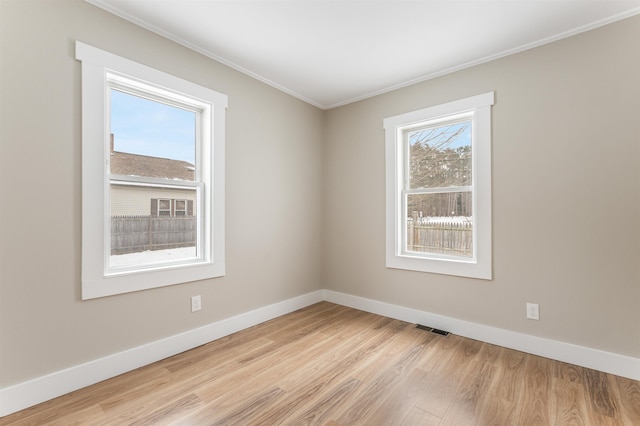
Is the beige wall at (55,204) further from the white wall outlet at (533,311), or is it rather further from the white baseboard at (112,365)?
the white wall outlet at (533,311)

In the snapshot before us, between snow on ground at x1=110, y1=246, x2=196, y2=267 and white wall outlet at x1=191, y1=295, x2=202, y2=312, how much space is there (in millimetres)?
362

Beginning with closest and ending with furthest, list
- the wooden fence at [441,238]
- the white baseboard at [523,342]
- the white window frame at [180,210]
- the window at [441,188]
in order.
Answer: the white baseboard at [523,342] < the white window frame at [180,210] < the window at [441,188] < the wooden fence at [441,238]

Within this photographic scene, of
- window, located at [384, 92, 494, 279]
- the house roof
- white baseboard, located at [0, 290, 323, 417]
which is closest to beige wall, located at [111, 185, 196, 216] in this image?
the house roof

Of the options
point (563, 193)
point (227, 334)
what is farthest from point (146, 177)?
point (563, 193)

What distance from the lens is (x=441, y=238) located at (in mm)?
3047

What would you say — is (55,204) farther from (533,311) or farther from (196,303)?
(533,311)

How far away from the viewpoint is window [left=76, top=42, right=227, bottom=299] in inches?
77.7

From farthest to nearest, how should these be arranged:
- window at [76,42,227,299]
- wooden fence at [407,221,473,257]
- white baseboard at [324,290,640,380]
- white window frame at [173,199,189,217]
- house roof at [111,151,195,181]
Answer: wooden fence at [407,221,473,257] → white window frame at [173,199,189,217] → house roof at [111,151,195,181] → white baseboard at [324,290,640,380] → window at [76,42,227,299]

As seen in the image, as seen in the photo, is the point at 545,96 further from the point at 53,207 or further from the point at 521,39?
the point at 53,207

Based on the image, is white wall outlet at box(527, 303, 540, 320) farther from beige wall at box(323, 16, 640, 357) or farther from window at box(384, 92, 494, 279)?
window at box(384, 92, 494, 279)

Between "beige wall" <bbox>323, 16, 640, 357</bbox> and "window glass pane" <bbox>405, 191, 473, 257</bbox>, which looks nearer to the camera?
"beige wall" <bbox>323, 16, 640, 357</bbox>

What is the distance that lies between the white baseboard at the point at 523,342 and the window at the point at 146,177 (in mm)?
1962

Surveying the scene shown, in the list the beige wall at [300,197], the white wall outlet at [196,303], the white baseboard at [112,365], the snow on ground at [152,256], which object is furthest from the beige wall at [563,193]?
the snow on ground at [152,256]

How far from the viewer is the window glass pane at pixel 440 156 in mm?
2922
